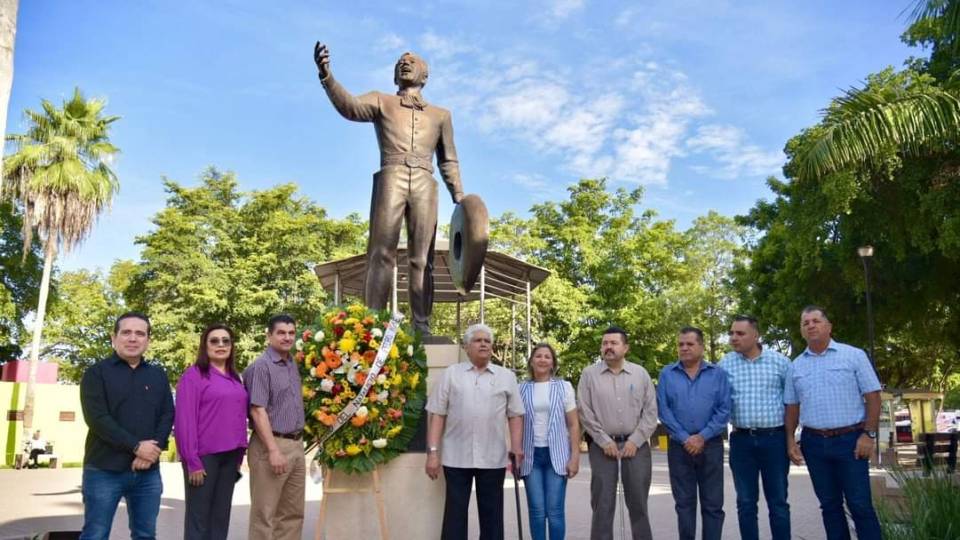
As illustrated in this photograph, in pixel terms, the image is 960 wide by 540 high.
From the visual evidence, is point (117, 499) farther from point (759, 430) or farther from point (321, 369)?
point (759, 430)

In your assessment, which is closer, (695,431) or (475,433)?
(475,433)

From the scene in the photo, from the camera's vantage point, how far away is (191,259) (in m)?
29.3

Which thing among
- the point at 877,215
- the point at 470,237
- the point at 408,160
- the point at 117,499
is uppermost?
the point at 877,215

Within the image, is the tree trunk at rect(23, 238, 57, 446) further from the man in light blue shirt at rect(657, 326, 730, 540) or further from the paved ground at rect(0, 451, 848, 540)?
the man in light blue shirt at rect(657, 326, 730, 540)

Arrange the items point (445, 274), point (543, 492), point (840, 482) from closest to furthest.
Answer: point (840, 482) → point (543, 492) → point (445, 274)

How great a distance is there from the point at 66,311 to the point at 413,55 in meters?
31.7

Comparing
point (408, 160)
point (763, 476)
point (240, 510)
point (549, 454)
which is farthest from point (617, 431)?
point (240, 510)

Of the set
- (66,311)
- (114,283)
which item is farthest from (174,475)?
(114,283)

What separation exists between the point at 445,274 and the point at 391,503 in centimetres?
1126

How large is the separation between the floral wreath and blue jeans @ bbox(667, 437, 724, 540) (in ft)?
6.54

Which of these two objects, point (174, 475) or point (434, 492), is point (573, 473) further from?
point (174, 475)

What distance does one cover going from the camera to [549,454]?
5.79 m

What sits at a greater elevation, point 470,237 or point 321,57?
point 321,57

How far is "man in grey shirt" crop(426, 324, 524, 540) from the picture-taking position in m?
5.31
